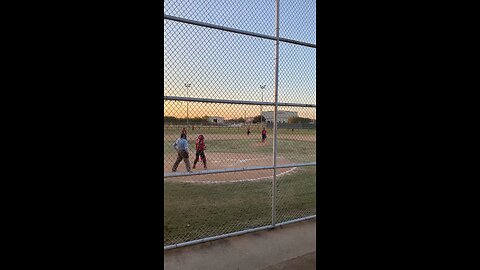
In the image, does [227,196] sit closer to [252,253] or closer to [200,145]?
[200,145]

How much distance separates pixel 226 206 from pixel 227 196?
89 centimetres

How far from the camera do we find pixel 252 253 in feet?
10.6

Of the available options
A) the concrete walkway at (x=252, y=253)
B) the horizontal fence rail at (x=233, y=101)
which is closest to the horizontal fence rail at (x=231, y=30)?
the horizontal fence rail at (x=233, y=101)

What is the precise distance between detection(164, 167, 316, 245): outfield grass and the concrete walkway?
499 mm

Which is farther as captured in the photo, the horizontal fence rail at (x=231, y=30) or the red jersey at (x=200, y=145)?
the red jersey at (x=200, y=145)

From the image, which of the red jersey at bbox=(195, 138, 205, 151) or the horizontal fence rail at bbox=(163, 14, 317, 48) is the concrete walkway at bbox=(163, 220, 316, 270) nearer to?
the red jersey at bbox=(195, 138, 205, 151)

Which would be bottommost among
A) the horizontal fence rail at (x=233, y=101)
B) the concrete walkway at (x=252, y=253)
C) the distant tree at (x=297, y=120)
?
the concrete walkway at (x=252, y=253)

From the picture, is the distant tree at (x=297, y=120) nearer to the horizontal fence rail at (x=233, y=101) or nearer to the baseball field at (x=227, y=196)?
the baseball field at (x=227, y=196)

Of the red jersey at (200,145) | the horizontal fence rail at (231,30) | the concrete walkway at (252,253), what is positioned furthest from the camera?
the red jersey at (200,145)

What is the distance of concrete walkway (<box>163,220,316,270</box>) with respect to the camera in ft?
9.65

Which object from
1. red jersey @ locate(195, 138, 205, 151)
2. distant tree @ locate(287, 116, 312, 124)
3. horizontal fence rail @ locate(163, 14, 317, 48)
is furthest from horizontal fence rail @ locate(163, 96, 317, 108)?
red jersey @ locate(195, 138, 205, 151)

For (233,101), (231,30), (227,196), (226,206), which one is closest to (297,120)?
(233,101)

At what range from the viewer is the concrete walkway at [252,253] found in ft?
9.65
